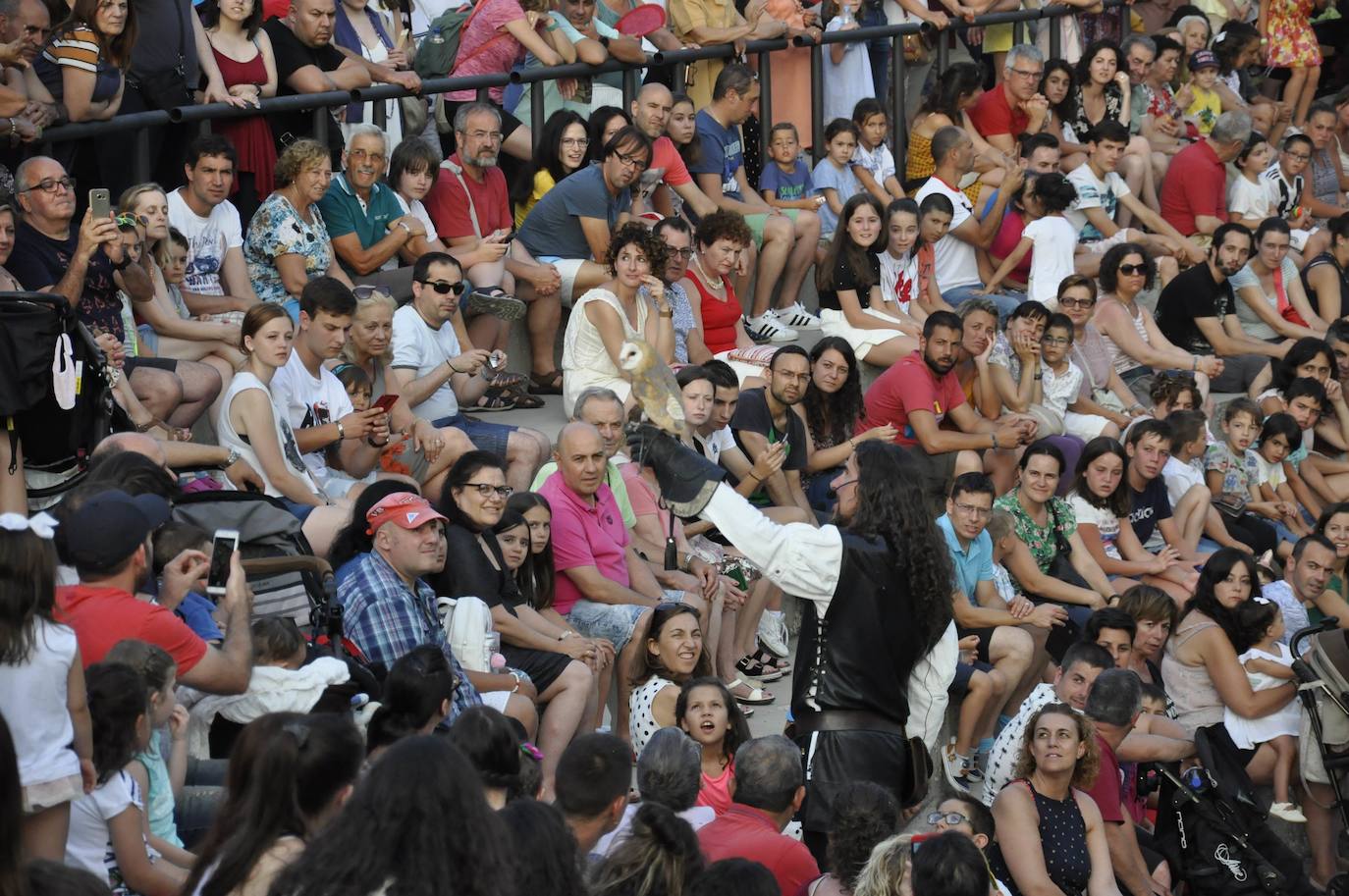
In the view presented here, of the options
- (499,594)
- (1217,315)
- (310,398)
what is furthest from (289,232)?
(1217,315)

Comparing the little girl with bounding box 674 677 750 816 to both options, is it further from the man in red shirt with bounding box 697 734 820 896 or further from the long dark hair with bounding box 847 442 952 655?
the long dark hair with bounding box 847 442 952 655

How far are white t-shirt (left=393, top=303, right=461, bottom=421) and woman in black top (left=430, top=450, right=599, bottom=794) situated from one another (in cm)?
151

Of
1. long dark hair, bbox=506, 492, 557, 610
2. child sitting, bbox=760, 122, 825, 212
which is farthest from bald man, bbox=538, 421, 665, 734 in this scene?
child sitting, bbox=760, 122, 825, 212

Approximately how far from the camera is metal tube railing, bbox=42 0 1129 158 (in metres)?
8.00

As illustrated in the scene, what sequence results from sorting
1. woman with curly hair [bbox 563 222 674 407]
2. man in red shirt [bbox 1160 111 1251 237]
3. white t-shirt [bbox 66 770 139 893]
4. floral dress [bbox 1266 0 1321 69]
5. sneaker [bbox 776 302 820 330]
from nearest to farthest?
white t-shirt [bbox 66 770 139 893] < woman with curly hair [bbox 563 222 674 407] < sneaker [bbox 776 302 820 330] < man in red shirt [bbox 1160 111 1251 237] < floral dress [bbox 1266 0 1321 69]

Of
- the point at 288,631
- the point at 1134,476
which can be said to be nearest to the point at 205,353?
the point at 288,631

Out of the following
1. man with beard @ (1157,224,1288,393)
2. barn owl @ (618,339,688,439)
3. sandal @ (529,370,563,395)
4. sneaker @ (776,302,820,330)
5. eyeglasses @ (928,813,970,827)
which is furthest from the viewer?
man with beard @ (1157,224,1288,393)

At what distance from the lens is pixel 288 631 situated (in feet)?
18.0

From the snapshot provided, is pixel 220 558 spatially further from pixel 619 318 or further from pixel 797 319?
pixel 797 319

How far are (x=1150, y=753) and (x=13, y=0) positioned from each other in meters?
5.05

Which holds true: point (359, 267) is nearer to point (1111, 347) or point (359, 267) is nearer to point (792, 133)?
point (792, 133)

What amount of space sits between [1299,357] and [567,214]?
14.3 feet

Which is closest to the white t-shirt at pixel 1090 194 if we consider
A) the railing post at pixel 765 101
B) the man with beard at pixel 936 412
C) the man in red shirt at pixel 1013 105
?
the man in red shirt at pixel 1013 105

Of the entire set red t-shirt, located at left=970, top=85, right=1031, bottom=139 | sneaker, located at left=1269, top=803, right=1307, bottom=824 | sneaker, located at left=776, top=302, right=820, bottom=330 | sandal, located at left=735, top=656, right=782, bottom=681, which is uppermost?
red t-shirt, located at left=970, top=85, right=1031, bottom=139
